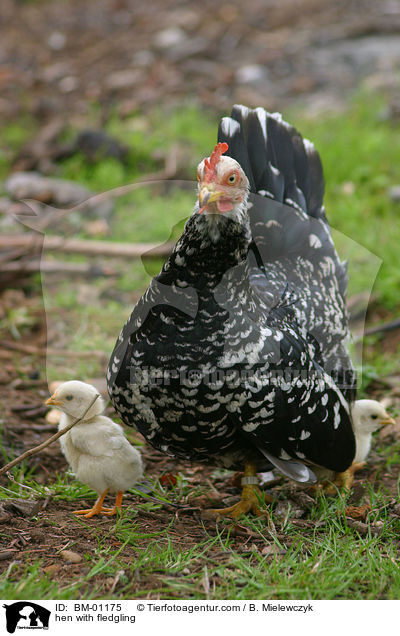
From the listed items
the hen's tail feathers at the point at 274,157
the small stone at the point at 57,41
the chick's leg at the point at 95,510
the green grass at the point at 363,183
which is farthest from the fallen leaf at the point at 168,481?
the small stone at the point at 57,41

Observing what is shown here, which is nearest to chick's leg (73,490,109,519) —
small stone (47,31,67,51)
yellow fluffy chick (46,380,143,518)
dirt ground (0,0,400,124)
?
yellow fluffy chick (46,380,143,518)

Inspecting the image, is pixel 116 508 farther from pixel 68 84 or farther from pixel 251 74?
pixel 68 84

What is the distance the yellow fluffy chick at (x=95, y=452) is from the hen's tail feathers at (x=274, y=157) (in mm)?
1520

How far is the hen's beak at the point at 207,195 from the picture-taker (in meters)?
2.66

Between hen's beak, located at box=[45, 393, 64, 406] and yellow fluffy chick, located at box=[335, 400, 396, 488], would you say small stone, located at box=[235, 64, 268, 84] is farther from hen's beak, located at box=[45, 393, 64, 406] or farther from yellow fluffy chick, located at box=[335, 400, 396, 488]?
hen's beak, located at box=[45, 393, 64, 406]

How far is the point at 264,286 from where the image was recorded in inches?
138

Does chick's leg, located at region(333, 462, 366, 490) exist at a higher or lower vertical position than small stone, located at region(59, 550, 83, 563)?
lower

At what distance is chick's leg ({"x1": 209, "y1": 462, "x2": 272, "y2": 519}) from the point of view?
3205 millimetres

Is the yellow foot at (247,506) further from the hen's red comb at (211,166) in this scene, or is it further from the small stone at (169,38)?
the small stone at (169,38)

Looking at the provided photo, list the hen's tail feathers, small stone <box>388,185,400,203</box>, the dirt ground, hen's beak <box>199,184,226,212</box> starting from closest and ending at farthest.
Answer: hen's beak <box>199,184,226,212</box> < the hen's tail feathers < small stone <box>388,185,400,203</box> < the dirt ground
